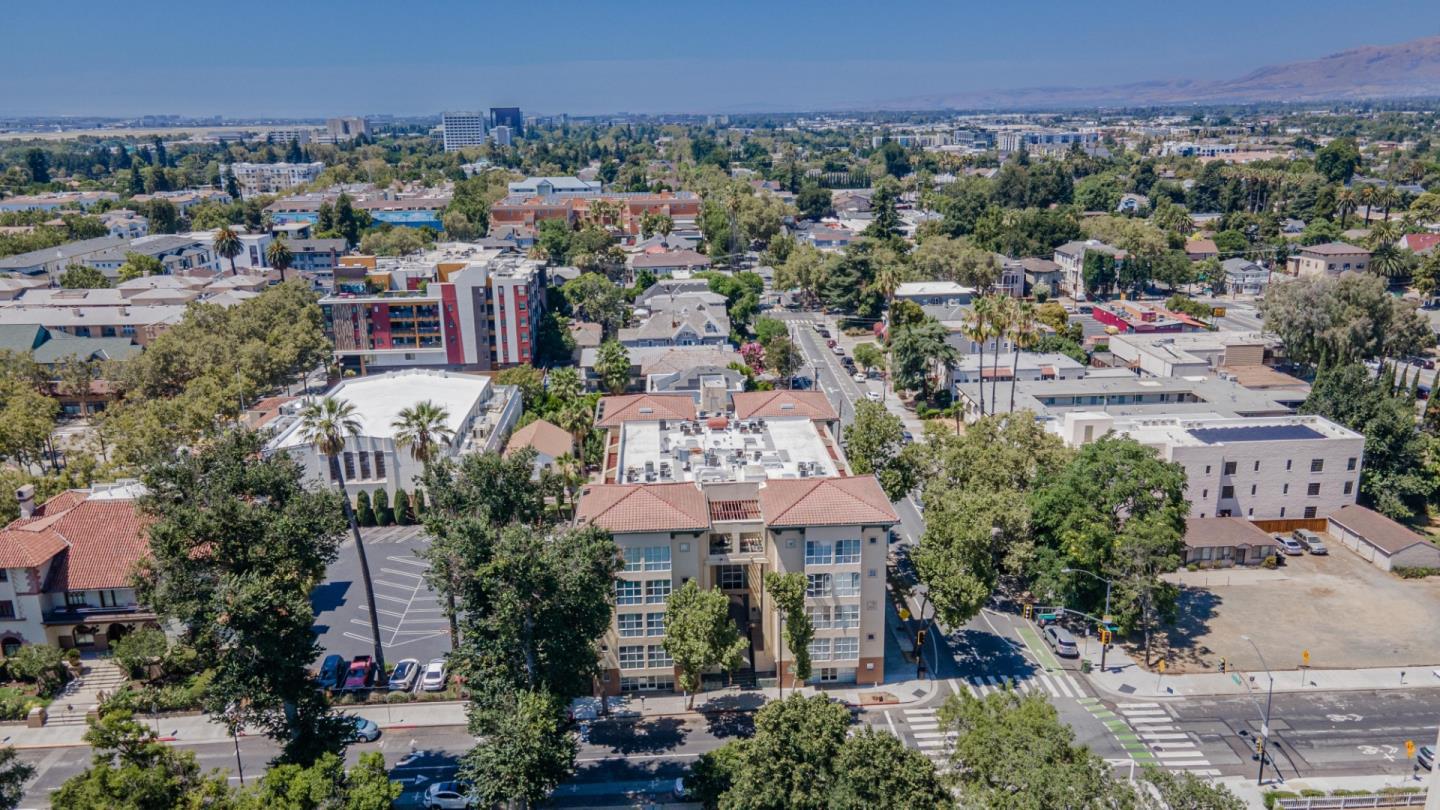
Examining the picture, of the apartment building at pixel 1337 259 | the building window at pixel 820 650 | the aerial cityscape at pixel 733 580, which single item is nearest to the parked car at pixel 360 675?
the aerial cityscape at pixel 733 580

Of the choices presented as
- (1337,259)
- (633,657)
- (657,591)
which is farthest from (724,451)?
(1337,259)

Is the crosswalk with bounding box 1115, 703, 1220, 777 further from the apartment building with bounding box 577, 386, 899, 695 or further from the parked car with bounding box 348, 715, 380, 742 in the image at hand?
A: the parked car with bounding box 348, 715, 380, 742

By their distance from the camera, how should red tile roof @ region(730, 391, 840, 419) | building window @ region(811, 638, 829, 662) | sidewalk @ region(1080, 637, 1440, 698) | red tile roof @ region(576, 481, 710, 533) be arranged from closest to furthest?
red tile roof @ region(576, 481, 710, 533) → building window @ region(811, 638, 829, 662) → sidewalk @ region(1080, 637, 1440, 698) → red tile roof @ region(730, 391, 840, 419)

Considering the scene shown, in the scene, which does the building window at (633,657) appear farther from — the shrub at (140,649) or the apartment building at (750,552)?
the shrub at (140,649)

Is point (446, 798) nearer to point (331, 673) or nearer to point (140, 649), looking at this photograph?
point (331, 673)

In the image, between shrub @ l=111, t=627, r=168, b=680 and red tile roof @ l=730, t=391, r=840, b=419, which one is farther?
red tile roof @ l=730, t=391, r=840, b=419

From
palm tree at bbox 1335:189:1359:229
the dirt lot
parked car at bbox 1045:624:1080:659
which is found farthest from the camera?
palm tree at bbox 1335:189:1359:229

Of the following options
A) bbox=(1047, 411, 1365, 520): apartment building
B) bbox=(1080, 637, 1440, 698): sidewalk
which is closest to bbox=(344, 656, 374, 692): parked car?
bbox=(1080, 637, 1440, 698): sidewalk

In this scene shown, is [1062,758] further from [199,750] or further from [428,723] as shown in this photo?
[199,750]
